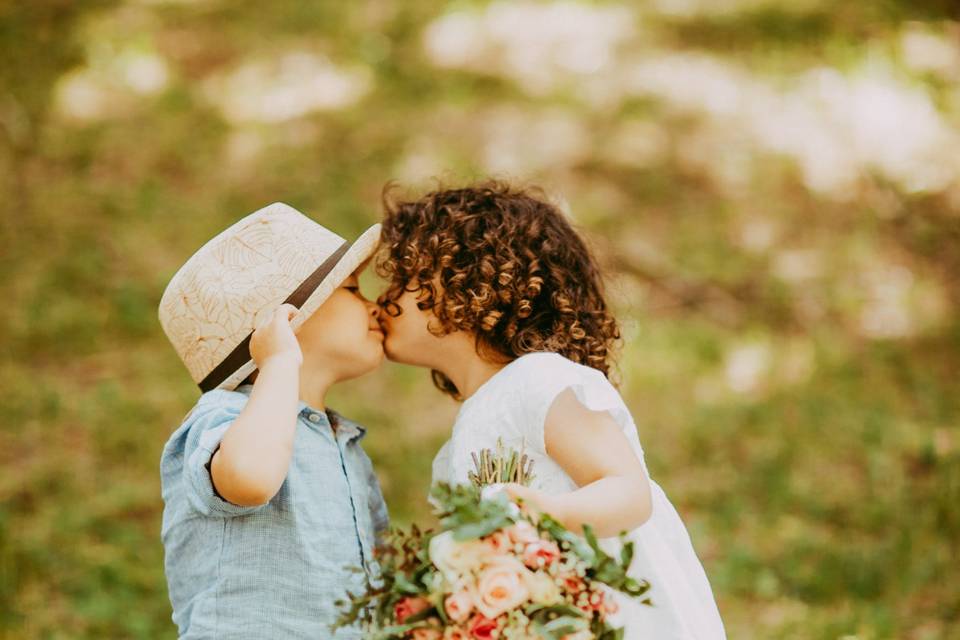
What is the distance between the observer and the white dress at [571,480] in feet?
7.74

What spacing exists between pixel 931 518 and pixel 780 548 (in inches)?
29.2

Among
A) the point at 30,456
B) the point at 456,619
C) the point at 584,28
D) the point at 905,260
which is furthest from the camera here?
the point at 584,28

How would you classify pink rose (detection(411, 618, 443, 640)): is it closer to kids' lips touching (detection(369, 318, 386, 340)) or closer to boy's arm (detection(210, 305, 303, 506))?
boy's arm (detection(210, 305, 303, 506))

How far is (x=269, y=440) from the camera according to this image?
6.95ft

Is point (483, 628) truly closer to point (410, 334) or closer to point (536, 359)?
point (536, 359)

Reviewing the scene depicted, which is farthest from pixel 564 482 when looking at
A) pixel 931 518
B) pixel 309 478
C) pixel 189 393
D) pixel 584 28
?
pixel 584 28

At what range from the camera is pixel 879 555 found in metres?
4.50

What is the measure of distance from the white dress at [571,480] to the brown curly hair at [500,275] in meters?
0.21

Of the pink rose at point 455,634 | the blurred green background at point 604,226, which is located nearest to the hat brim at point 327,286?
the pink rose at point 455,634

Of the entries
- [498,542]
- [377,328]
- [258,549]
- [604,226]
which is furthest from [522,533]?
[604,226]

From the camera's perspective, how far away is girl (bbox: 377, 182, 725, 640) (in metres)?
2.29

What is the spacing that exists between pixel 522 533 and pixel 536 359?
69cm

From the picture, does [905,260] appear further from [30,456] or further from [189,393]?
[30,456]

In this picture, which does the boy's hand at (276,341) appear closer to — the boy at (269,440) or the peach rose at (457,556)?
the boy at (269,440)
